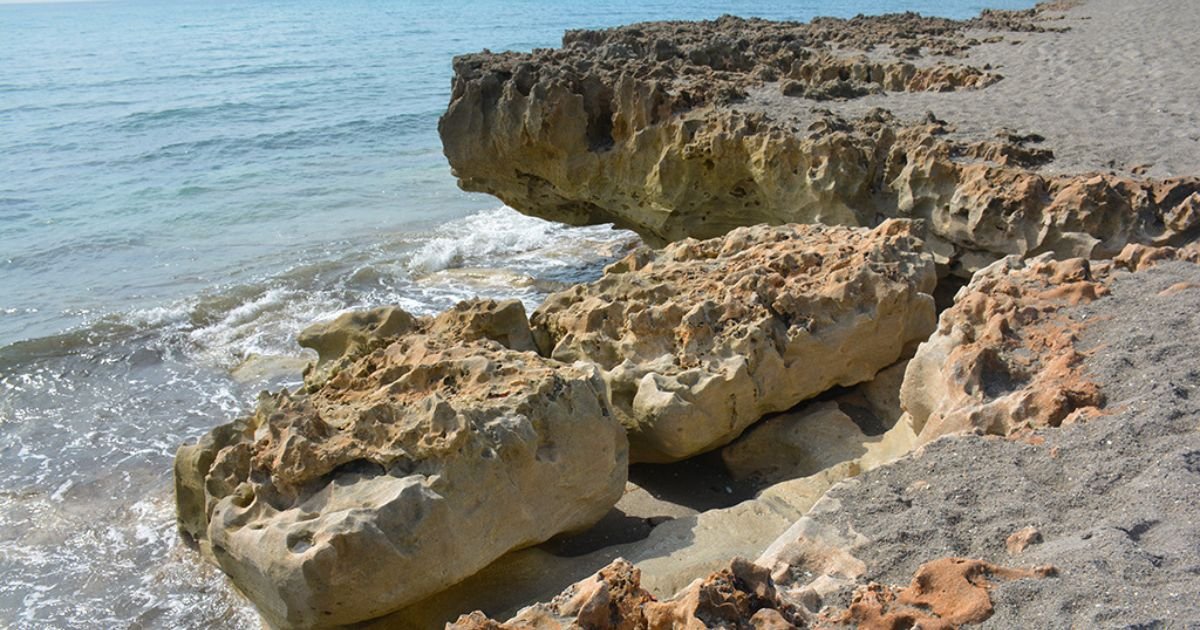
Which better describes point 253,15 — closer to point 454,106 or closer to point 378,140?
point 378,140

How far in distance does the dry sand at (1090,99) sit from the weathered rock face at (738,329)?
2.28 m

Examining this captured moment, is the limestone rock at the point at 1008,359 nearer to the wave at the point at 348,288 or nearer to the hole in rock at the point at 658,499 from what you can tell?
the hole in rock at the point at 658,499

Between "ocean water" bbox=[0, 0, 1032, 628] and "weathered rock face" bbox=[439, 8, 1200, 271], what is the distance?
1.81m

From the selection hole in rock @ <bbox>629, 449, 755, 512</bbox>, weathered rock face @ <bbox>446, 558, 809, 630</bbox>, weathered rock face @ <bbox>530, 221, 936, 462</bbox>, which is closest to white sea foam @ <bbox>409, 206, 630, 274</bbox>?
weathered rock face @ <bbox>530, 221, 936, 462</bbox>

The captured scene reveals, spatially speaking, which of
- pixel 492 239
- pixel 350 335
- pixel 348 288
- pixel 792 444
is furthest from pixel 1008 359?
pixel 492 239

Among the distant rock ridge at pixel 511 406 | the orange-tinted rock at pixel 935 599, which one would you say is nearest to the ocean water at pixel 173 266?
the distant rock ridge at pixel 511 406

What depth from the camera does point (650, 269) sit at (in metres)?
7.25

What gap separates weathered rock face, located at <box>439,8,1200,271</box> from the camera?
7297 millimetres

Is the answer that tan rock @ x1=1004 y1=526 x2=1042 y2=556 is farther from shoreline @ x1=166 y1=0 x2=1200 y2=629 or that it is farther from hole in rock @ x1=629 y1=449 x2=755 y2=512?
hole in rock @ x1=629 y1=449 x2=755 y2=512

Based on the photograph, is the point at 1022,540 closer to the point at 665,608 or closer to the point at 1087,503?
the point at 1087,503

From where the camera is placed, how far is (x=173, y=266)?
14.2 metres

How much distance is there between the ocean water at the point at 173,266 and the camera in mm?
7000

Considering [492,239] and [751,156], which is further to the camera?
[492,239]

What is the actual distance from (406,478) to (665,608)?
196 centimetres
